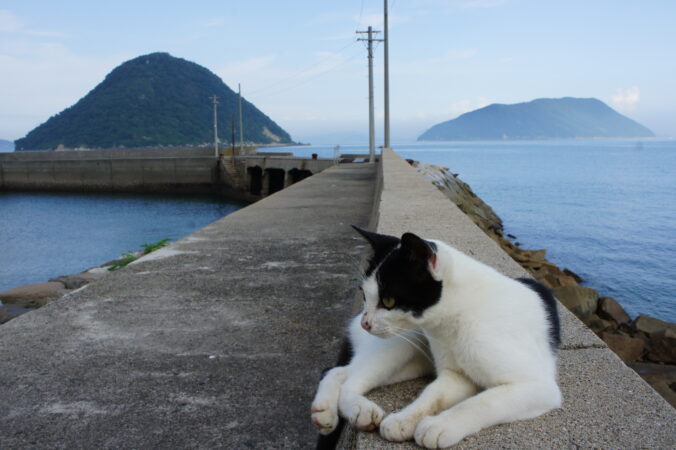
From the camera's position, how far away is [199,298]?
13.4ft

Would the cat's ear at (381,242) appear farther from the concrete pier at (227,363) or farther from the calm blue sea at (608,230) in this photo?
the calm blue sea at (608,230)

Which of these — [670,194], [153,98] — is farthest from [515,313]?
[153,98]

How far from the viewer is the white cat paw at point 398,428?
159cm

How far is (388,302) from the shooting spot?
6.19 feet

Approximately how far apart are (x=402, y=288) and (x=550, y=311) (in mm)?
666

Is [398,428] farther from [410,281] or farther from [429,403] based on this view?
[410,281]

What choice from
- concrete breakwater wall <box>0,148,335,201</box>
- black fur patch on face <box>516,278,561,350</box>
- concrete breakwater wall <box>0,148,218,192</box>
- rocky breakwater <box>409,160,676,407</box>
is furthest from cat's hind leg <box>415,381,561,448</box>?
concrete breakwater wall <box>0,148,218,192</box>

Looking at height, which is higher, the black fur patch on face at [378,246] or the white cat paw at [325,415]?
the black fur patch on face at [378,246]

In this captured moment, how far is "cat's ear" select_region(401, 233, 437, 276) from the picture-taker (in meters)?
1.73

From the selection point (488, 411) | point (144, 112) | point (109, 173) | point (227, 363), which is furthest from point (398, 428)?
point (144, 112)

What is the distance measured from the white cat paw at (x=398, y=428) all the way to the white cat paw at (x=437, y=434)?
0.05 meters

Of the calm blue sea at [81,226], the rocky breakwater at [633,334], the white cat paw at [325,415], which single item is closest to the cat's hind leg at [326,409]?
the white cat paw at [325,415]

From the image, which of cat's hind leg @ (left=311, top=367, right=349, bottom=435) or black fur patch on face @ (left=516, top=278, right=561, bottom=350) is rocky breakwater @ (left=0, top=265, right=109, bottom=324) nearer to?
cat's hind leg @ (left=311, top=367, right=349, bottom=435)

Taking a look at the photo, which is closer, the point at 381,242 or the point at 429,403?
the point at 429,403
